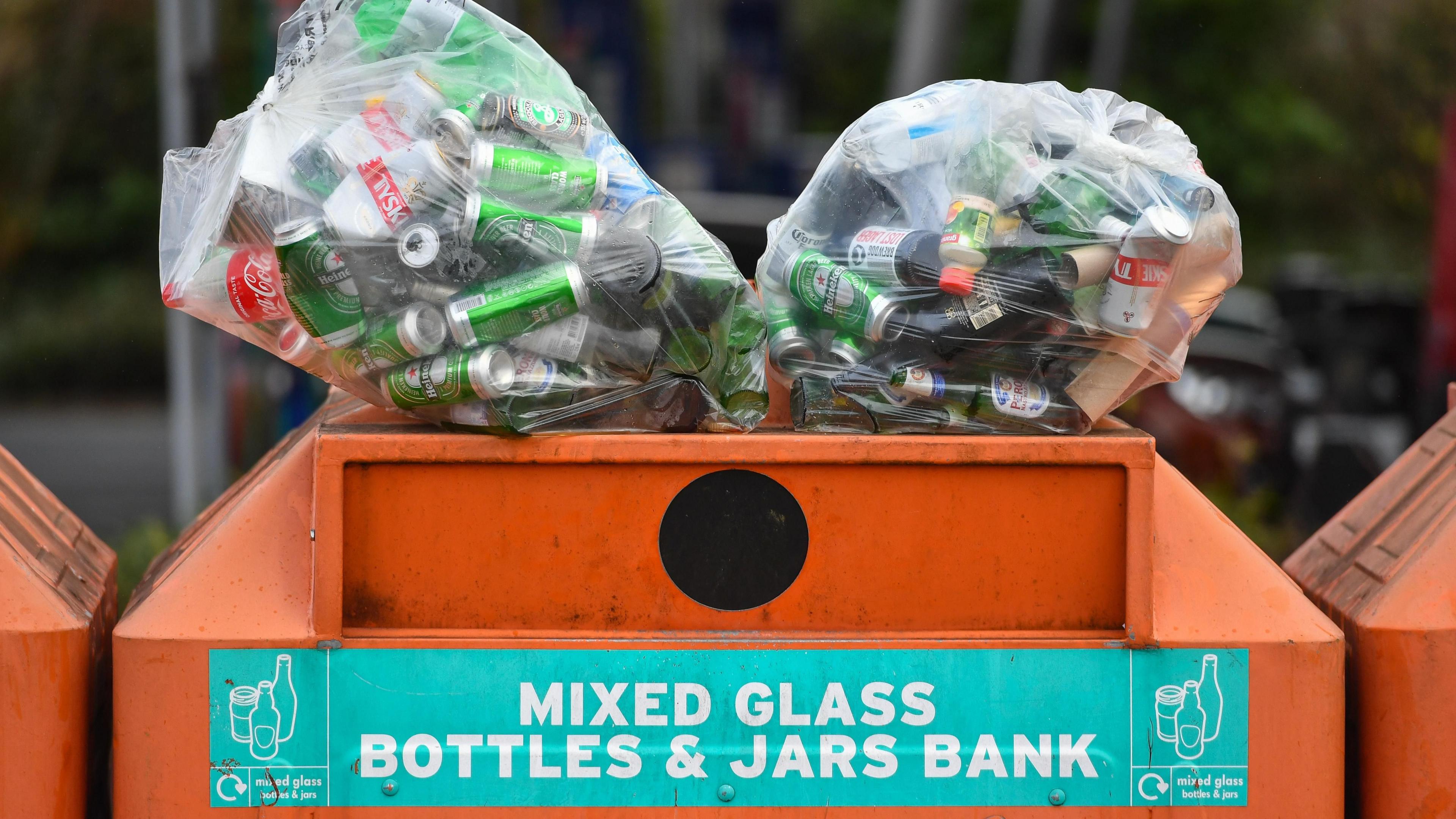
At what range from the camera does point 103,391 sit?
1742cm

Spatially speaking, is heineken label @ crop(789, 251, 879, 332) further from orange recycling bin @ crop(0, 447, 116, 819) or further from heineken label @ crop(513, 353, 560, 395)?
orange recycling bin @ crop(0, 447, 116, 819)

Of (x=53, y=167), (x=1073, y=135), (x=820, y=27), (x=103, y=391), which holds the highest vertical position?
(x=820, y=27)

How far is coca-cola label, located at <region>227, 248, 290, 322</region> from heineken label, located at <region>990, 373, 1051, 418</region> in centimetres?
117

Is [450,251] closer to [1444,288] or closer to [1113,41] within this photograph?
Answer: [1444,288]

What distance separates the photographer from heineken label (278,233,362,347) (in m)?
1.96

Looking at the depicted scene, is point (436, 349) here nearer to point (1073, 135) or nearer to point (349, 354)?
point (349, 354)

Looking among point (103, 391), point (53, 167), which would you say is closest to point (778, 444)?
point (53, 167)

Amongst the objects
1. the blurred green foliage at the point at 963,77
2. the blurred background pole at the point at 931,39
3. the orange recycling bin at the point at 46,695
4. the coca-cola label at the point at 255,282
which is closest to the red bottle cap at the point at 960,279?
the coca-cola label at the point at 255,282

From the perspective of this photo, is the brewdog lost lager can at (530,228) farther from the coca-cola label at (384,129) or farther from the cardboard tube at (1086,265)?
the cardboard tube at (1086,265)

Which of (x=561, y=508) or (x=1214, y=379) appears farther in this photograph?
(x=1214, y=379)

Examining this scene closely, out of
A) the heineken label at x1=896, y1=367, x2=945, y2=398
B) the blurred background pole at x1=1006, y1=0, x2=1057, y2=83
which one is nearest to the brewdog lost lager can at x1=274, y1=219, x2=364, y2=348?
the heineken label at x1=896, y1=367, x2=945, y2=398

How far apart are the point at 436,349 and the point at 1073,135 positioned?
113 centimetres

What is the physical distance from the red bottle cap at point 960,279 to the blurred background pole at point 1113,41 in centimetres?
946

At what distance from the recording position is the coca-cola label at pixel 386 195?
1.97 metres
